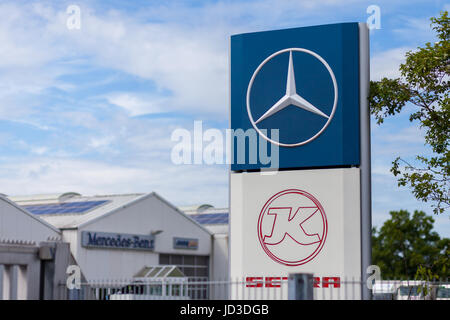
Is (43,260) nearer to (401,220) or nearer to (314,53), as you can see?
(314,53)

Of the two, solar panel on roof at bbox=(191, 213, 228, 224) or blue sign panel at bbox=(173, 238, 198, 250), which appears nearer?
blue sign panel at bbox=(173, 238, 198, 250)

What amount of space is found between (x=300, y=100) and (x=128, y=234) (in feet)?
86.6

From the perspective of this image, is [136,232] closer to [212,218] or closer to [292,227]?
[212,218]

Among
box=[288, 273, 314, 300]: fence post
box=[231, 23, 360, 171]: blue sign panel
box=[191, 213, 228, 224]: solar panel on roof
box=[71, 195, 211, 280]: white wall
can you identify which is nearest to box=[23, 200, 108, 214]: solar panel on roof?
box=[71, 195, 211, 280]: white wall

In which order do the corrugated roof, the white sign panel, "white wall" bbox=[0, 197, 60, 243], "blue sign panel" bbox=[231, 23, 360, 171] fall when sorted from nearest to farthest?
the white sign panel, "blue sign panel" bbox=[231, 23, 360, 171], "white wall" bbox=[0, 197, 60, 243], the corrugated roof

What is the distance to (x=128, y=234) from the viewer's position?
4297cm

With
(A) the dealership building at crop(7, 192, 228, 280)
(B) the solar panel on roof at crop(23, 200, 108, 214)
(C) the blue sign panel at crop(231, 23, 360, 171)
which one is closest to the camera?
(C) the blue sign panel at crop(231, 23, 360, 171)

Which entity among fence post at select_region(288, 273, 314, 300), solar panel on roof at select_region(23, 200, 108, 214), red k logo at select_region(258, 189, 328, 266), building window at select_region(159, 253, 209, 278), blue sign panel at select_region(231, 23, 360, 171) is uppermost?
blue sign panel at select_region(231, 23, 360, 171)

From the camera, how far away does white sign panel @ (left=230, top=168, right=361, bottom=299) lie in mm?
17859

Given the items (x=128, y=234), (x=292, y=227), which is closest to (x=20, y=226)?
(x=128, y=234)

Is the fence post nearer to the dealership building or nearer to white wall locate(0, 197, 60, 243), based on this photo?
the dealership building

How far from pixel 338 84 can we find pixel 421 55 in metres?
3.44
